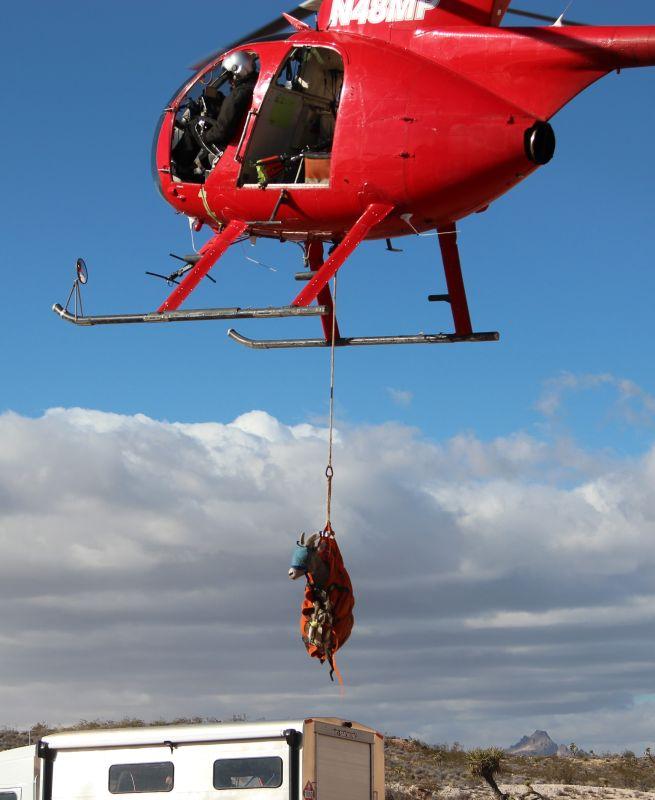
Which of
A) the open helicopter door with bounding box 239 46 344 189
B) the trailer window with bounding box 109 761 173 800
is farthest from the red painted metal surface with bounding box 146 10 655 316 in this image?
the trailer window with bounding box 109 761 173 800

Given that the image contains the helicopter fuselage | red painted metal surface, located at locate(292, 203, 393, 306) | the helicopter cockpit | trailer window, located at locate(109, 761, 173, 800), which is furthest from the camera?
the helicopter cockpit

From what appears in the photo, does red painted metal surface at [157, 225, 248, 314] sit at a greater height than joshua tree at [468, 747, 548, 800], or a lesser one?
greater

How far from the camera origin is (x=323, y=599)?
554 inches

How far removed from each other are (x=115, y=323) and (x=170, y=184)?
2474 millimetres

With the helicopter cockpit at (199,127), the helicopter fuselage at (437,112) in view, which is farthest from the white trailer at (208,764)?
the helicopter cockpit at (199,127)

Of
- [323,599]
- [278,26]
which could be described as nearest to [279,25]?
[278,26]

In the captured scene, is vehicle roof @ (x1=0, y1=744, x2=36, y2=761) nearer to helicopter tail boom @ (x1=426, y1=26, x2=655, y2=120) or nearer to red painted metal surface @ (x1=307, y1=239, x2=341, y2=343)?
red painted metal surface @ (x1=307, y1=239, x2=341, y2=343)

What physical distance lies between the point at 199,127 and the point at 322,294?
2898 millimetres

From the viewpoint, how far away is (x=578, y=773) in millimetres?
32250

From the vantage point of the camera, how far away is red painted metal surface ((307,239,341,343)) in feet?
Answer: 56.5

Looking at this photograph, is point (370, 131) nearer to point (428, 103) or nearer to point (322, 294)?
point (428, 103)

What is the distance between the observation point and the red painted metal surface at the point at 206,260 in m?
16.9

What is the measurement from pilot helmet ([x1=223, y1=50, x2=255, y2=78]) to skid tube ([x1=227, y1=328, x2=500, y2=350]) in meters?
3.51

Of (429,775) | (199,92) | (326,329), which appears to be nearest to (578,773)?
(429,775)
